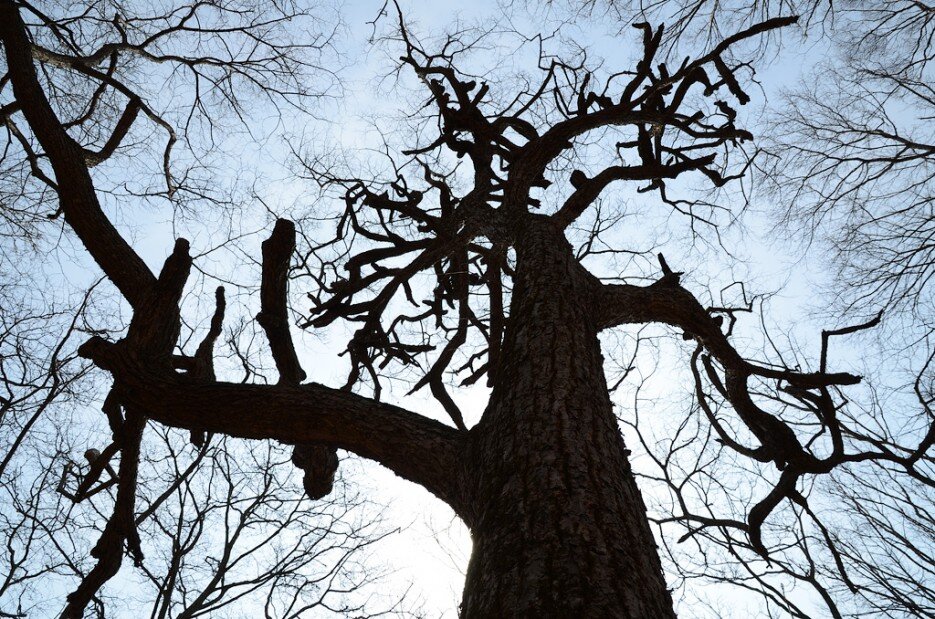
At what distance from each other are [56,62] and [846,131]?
8.68 m

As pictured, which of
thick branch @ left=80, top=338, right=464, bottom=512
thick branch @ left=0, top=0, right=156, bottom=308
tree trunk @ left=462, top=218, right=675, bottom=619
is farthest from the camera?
thick branch @ left=0, top=0, right=156, bottom=308

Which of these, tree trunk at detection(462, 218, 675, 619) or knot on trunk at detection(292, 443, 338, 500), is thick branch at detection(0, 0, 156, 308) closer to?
knot on trunk at detection(292, 443, 338, 500)

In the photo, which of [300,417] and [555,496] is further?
[300,417]

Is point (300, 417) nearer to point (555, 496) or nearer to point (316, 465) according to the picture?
point (316, 465)

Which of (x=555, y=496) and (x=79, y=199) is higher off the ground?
(x=79, y=199)

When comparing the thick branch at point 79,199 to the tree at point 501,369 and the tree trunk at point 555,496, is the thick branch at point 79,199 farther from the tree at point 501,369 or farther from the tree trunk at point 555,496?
the tree trunk at point 555,496

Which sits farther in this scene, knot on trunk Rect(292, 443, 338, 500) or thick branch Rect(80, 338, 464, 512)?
knot on trunk Rect(292, 443, 338, 500)

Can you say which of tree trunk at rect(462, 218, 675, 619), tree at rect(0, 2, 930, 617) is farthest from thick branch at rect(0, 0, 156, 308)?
tree trunk at rect(462, 218, 675, 619)

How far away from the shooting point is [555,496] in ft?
5.32

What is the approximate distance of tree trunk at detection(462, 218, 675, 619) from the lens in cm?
133

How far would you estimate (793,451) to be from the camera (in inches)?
125

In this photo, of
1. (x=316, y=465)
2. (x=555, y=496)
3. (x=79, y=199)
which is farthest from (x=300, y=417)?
(x=79, y=199)

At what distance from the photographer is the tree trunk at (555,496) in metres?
1.33

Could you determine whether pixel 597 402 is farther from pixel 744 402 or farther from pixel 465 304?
pixel 465 304
